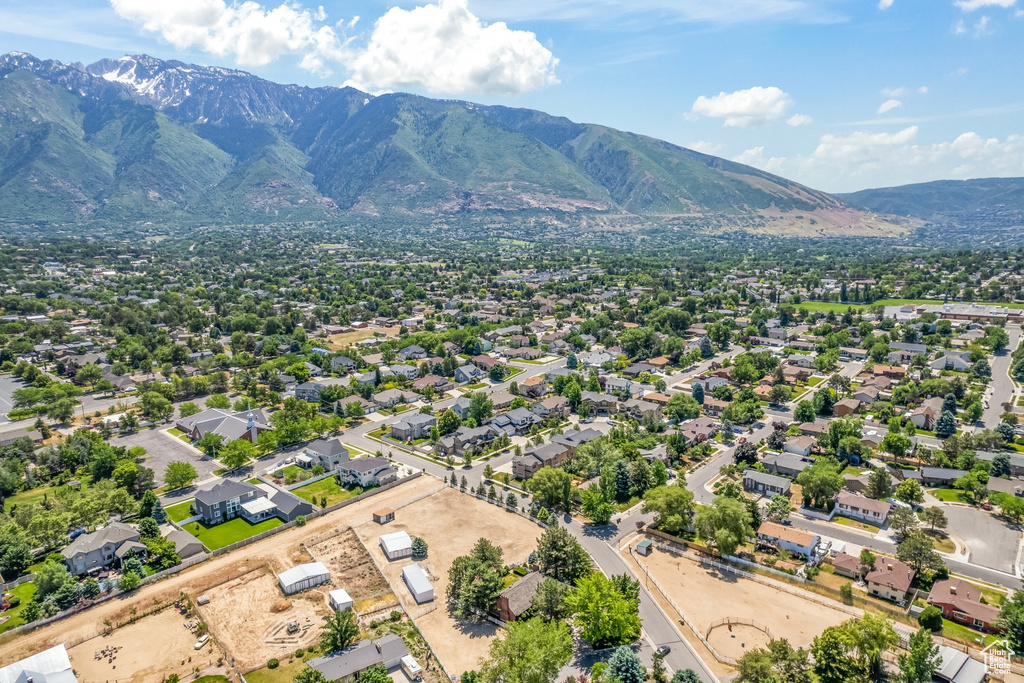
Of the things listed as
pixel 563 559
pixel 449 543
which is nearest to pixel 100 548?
pixel 449 543

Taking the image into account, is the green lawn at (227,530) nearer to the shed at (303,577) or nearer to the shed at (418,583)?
the shed at (303,577)

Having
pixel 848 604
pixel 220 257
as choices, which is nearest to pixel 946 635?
pixel 848 604

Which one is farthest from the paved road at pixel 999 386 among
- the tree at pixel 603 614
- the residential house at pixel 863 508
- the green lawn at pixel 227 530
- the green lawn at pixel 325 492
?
the green lawn at pixel 227 530

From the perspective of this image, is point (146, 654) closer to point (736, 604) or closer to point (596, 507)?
point (596, 507)

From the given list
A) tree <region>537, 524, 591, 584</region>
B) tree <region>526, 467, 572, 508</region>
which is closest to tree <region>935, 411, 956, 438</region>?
tree <region>526, 467, 572, 508</region>

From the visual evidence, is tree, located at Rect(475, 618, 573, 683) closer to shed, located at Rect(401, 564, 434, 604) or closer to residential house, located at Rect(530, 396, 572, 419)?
shed, located at Rect(401, 564, 434, 604)

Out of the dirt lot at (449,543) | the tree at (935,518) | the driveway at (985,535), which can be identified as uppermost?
the tree at (935,518)

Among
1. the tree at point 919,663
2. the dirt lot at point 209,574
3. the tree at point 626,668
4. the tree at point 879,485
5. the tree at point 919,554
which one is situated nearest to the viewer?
the tree at point 919,663
